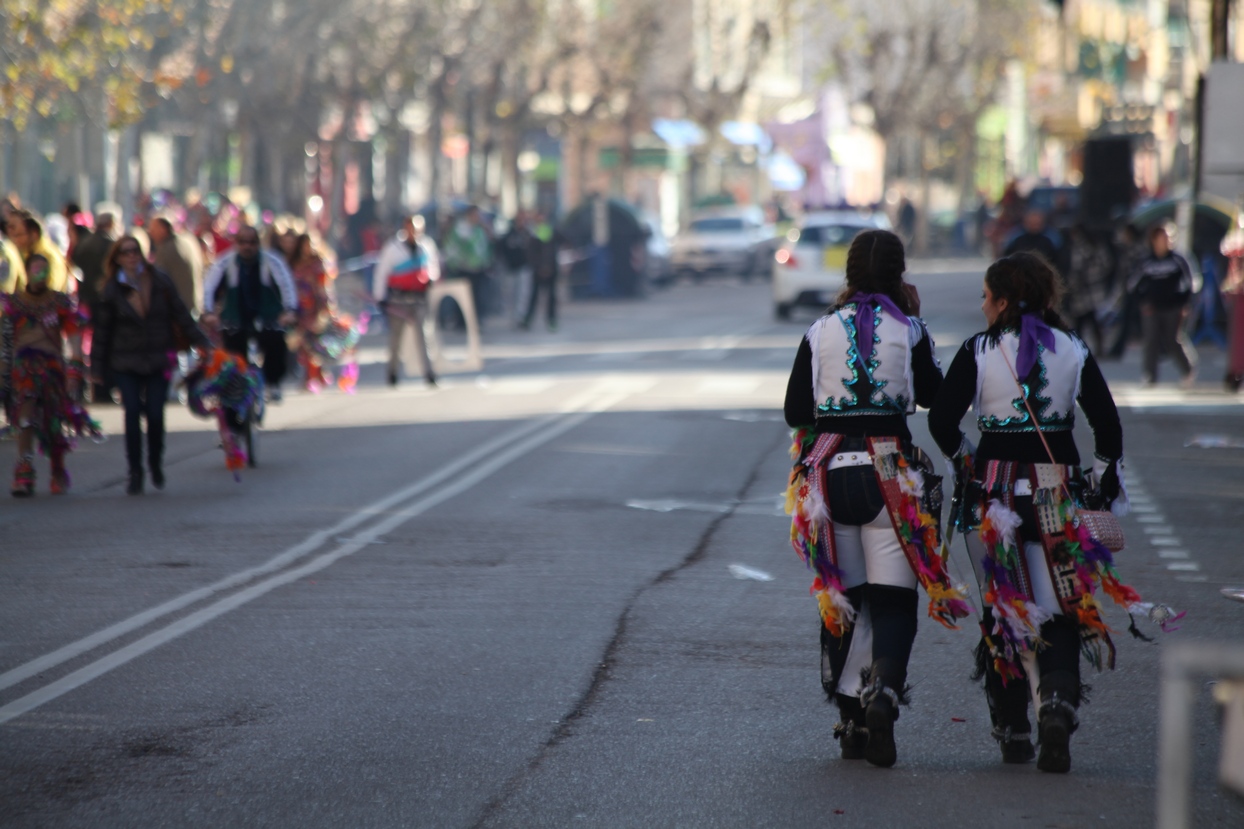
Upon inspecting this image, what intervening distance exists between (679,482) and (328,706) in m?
6.90

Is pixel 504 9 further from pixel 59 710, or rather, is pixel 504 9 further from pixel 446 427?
pixel 59 710

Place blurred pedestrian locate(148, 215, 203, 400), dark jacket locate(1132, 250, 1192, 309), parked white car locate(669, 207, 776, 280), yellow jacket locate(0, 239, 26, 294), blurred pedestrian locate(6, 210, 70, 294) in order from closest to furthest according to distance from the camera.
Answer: blurred pedestrian locate(6, 210, 70, 294)
yellow jacket locate(0, 239, 26, 294)
blurred pedestrian locate(148, 215, 203, 400)
dark jacket locate(1132, 250, 1192, 309)
parked white car locate(669, 207, 776, 280)

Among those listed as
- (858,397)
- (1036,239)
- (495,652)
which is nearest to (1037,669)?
(858,397)

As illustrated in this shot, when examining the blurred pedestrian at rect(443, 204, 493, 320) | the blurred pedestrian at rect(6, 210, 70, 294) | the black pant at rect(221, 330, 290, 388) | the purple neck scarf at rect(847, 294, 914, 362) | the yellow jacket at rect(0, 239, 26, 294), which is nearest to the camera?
the purple neck scarf at rect(847, 294, 914, 362)

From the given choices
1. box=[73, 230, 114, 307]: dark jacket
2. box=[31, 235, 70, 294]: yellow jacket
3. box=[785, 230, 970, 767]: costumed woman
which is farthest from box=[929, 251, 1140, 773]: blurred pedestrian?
box=[73, 230, 114, 307]: dark jacket

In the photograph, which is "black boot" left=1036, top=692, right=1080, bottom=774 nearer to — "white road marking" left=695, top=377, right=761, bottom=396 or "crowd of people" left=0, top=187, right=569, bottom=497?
"crowd of people" left=0, top=187, right=569, bottom=497

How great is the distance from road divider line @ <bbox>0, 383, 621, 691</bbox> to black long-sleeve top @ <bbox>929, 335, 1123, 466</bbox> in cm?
359

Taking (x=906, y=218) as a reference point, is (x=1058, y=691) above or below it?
below

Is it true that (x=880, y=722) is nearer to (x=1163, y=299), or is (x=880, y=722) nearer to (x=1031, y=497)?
(x=1031, y=497)

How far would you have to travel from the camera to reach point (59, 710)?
7.01 m

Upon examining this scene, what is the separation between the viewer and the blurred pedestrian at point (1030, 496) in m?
6.14

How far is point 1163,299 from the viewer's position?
20.6 metres

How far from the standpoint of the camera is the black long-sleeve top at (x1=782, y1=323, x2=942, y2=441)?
6266 mm

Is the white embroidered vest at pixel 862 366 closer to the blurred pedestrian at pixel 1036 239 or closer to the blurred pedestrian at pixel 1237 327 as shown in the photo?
the blurred pedestrian at pixel 1237 327
